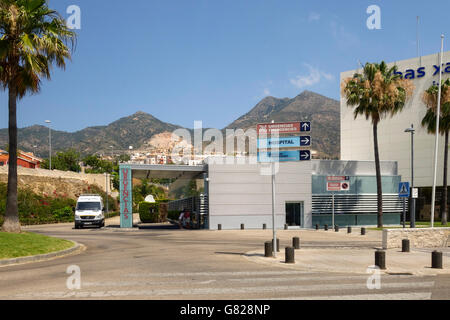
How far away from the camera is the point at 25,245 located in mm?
16312

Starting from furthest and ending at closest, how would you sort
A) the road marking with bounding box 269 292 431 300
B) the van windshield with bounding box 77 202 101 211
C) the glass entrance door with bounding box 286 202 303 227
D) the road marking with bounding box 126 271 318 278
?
the glass entrance door with bounding box 286 202 303 227 → the van windshield with bounding box 77 202 101 211 → the road marking with bounding box 126 271 318 278 → the road marking with bounding box 269 292 431 300

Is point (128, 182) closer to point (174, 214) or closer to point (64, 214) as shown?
point (174, 214)

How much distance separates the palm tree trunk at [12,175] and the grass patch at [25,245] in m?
1.63

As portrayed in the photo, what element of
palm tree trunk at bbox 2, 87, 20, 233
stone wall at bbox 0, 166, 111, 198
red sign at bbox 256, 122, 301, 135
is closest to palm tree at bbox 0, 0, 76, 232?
palm tree trunk at bbox 2, 87, 20, 233

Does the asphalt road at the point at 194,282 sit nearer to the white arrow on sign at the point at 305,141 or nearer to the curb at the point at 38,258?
the curb at the point at 38,258

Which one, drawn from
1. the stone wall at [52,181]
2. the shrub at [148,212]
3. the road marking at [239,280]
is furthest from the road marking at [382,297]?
the stone wall at [52,181]

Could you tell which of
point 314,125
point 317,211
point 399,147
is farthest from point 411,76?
point 314,125

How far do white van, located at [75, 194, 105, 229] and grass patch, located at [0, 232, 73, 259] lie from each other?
18727 millimetres

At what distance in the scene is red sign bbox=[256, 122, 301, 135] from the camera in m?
16.2

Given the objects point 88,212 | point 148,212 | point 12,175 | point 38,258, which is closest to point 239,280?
point 38,258

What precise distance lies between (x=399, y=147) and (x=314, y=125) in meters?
109

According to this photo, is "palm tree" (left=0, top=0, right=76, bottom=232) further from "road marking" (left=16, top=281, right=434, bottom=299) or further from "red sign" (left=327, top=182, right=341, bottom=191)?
"red sign" (left=327, top=182, right=341, bottom=191)
